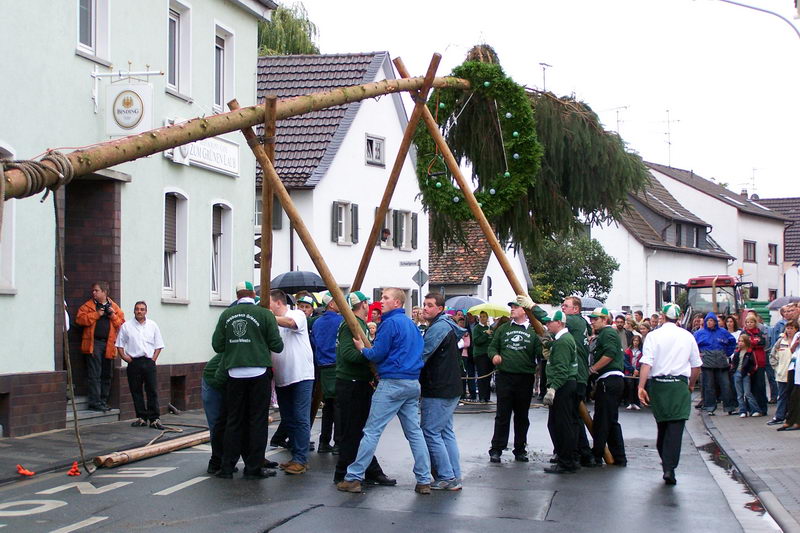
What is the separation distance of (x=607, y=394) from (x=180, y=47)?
1067cm

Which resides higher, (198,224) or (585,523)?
(198,224)

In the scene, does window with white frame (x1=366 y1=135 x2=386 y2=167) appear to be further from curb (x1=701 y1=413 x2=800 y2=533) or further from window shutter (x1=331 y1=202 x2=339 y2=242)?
curb (x1=701 y1=413 x2=800 y2=533)

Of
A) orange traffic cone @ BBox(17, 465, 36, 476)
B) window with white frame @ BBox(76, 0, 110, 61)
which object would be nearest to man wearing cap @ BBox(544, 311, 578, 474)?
orange traffic cone @ BBox(17, 465, 36, 476)

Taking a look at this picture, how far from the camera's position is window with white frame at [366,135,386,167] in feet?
120

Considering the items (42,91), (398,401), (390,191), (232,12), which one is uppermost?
(232,12)

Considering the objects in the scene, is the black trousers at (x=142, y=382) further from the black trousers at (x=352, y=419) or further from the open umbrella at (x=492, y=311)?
the open umbrella at (x=492, y=311)

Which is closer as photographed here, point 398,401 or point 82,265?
point 398,401

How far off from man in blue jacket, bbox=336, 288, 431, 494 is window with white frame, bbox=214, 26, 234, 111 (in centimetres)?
1216

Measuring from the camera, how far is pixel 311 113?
34094mm

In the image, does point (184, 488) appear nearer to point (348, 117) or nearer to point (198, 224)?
point (198, 224)

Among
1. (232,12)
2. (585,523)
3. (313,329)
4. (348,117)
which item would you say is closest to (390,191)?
(313,329)

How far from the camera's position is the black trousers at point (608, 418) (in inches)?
504

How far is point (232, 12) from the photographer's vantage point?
71.9 feet

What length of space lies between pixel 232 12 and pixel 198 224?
4.35 m
